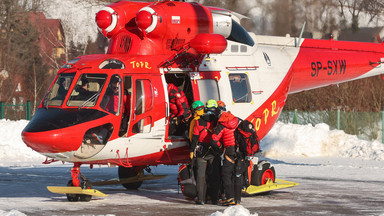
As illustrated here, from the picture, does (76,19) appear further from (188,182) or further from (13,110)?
(188,182)

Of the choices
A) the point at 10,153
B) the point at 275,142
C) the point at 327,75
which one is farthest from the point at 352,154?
the point at 10,153

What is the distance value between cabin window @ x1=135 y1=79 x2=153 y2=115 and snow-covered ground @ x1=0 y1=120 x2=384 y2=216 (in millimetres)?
1855

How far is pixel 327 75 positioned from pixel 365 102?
1539 centimetres

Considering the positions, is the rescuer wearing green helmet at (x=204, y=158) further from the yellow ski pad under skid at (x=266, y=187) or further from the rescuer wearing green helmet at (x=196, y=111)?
the yellow ski pad under skid at (x=266, y=187)

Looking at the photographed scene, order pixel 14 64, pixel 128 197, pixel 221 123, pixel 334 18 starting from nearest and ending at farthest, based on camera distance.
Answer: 1. pixel 221 123
2. pixel 128 197
3. pixel 334 18
4. pixel 14 64

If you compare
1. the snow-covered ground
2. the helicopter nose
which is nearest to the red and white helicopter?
the helicopter nose

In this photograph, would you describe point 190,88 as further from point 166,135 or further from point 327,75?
point 327,75

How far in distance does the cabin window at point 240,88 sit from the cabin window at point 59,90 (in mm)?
3670

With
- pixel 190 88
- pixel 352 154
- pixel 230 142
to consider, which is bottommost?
pixel 352 154

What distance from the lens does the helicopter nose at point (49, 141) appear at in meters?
12.0

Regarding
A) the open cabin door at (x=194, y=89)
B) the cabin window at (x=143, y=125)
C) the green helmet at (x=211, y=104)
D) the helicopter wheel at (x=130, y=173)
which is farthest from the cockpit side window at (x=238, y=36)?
the helicopter wheel at (x=130, y=173)

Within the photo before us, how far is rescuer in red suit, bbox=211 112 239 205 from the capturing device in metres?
12.7

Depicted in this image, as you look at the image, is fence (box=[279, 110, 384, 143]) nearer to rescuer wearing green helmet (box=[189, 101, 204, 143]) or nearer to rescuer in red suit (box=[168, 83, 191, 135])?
rescuer in red suit (box=[168, 83, 191, 135])

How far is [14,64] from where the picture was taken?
156 feet
